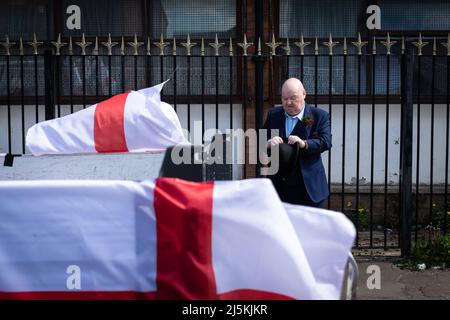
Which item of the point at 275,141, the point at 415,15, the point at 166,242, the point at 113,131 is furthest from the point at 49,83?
the point at 415,15

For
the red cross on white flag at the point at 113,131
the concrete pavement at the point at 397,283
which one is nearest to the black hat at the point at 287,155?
the red cross on white flag at the point at 113,131

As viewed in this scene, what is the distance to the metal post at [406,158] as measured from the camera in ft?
21.5

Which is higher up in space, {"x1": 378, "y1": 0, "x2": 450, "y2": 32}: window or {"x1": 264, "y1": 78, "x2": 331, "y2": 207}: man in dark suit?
{"x1": 378, "y1": 0, "x2": 450, "y2": 32}: window

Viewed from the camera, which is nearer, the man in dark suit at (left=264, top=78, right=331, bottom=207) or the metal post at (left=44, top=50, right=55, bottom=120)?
the man in dark suit at (left=264, top=78, right=331, bottom=207)

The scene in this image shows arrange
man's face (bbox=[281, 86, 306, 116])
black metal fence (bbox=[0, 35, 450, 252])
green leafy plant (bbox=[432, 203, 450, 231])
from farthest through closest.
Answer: black metal fence (bbox=[0, 35, 450, 252]) < green leafy plant (bbox=[432, 203, 450, 231]) < man's face (bbox=[281, 86, 306, 116])

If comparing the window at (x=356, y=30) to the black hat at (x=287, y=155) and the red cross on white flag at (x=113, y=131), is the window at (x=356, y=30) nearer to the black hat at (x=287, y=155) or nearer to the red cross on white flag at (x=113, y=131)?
the black hat at (x=287, y=155)

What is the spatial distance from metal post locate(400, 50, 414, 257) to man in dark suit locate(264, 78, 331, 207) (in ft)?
5.11

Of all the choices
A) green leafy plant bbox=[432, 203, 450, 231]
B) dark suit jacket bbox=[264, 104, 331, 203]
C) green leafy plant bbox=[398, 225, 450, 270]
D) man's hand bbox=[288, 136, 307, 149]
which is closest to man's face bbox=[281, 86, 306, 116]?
dark suit jacket bbox=[264, 104, 331, 203]

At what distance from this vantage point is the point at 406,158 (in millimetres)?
6637

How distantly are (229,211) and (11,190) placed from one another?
986 mm

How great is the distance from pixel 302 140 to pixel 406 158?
6.31 ft

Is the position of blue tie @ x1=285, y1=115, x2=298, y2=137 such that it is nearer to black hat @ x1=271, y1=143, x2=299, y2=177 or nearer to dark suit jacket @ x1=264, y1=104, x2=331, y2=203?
dark suit jacket @ x1=264, y1=104, x2=331, y2=203

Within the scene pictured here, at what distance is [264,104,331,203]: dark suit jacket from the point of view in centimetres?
520

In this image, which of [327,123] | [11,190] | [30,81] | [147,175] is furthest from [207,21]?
[11,190]
